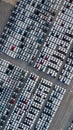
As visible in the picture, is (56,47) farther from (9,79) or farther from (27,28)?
(9,79)

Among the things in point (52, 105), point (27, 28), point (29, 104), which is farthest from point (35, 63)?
point (52, 105)

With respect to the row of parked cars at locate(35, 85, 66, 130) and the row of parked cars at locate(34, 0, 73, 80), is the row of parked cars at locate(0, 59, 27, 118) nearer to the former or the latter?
the row of parked cars at locate(34, 0, 73, 80)

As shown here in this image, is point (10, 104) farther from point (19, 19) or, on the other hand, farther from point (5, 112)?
point (19, 19)

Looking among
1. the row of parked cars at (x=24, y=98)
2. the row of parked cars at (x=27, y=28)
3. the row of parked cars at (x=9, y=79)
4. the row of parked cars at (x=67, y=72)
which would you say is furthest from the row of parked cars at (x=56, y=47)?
the row of parked cars at (x=9, y=79)

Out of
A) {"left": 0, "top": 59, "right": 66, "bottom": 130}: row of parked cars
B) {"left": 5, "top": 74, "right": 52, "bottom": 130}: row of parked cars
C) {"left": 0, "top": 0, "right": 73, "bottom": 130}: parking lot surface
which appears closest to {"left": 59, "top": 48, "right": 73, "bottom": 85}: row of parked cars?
{"left": 0, "top": 0, "right": 73, "bottom": 130}: parking lot surface

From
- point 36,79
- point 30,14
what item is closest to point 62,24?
point 30,14

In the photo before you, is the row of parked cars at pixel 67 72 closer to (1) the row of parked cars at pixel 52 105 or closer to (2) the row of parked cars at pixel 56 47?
(2) the row of parked cars at pixel 56 47

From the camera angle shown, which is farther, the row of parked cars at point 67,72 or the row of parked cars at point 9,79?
the row of parked cars at point 67,72
